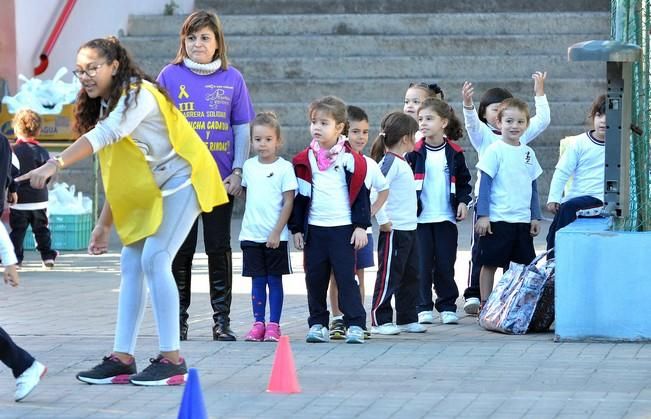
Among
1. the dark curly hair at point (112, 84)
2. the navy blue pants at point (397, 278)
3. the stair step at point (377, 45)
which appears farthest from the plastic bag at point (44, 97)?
the dark curly hair at point (112, 84)

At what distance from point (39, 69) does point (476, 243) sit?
9.85 meters

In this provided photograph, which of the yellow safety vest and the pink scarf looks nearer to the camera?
the yellow safety vest

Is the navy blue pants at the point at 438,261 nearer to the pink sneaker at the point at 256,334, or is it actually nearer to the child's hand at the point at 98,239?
the pink sneaker at the point at 256,334

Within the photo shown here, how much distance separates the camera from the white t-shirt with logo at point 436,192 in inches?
375

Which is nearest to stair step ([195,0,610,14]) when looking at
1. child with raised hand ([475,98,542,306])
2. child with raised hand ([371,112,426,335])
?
child with raised hand ([475,98,542,306])

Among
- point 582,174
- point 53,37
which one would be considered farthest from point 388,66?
point 582,174

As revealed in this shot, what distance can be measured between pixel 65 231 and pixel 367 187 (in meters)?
6.61

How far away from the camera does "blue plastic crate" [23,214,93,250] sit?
14484mm

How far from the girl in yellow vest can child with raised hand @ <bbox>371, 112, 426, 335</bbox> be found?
207 centimetres

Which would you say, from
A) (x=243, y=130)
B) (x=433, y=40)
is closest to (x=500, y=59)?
(x=433, y=40)

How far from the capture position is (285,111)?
18.0 metres

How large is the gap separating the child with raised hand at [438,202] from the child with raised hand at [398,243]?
37cm

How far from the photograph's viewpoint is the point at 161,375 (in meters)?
7.05

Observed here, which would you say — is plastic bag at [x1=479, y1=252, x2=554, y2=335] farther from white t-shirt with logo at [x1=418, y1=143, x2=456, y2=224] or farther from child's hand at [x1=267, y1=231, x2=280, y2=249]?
child's hand at [x1=267, y1=231, x2=280, y2=249]
